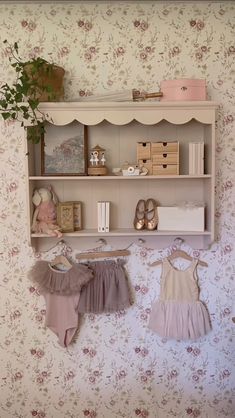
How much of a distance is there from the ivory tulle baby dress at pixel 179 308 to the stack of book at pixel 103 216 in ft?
1.17

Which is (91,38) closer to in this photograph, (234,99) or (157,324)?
(234,99)

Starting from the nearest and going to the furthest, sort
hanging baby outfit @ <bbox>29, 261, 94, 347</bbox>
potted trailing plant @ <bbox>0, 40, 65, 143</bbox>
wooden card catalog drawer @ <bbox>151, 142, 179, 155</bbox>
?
potted trailing plant @ <bbox>0, 40, 65, 143</bbox>, wooden card catalog drawer @ <bbox>151, 142, 179, 155</bbox>, hanging baby outfit @ <bbox>29, 261, 94, 347</bbox>

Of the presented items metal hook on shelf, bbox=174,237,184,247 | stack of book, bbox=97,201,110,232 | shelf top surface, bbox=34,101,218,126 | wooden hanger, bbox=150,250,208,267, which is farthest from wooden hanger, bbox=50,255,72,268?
shelf top surface, bbox=34,101,218,126

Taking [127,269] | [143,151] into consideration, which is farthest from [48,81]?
[127,269]

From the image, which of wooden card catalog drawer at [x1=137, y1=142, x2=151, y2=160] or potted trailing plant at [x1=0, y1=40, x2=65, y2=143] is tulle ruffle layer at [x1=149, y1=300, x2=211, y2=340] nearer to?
wooden card catalog drawer at [x1=137, y1=142, x2=151, y2=160]

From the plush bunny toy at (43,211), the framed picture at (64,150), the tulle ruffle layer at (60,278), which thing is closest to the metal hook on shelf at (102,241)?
the tulle ruffle layer at (60,278)

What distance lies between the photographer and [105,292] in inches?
77.5

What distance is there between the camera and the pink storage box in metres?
1.79

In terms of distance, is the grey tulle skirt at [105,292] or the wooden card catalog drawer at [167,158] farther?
the grey tulle skirt at [105,292]

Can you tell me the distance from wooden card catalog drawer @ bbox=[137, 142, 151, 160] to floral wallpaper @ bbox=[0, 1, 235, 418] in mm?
305

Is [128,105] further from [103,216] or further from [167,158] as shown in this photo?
[103,216]

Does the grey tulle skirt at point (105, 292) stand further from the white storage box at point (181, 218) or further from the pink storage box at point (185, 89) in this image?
the pink storage box at point (185, 89)

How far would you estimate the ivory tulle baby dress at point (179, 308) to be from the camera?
196 centimetres

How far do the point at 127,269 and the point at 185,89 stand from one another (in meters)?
0.89
